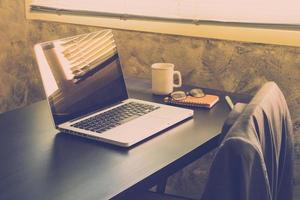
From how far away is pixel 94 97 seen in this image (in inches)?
61.8

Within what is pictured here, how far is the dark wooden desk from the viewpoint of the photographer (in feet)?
3.59

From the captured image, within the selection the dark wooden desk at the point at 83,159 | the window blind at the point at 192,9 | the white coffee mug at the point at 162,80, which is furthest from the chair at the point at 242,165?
the window blind at the point at 192,9

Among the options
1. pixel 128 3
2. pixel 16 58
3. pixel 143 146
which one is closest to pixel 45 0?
pixel 16 58

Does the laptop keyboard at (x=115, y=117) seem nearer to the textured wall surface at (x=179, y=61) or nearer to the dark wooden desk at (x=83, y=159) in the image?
the dark wooden desk at (x=83, y=159)

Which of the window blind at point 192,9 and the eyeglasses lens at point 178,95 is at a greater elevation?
the window blind at point 192,9

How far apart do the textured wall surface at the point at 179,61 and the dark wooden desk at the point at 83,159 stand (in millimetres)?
412

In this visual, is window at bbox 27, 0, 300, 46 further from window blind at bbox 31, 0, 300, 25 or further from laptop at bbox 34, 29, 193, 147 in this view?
laptop at bbox 34, 29, 193, 147

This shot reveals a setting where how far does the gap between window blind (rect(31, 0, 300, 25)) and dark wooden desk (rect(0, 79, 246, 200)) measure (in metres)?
0.50

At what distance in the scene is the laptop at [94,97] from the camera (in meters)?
1.41

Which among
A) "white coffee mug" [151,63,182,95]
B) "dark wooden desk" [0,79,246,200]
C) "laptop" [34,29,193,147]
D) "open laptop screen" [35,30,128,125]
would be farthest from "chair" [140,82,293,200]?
"white coffee mug" [151,63,182,95]

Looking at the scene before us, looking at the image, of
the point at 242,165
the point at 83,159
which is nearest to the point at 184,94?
the point at 83,159

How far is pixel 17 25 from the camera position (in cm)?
255

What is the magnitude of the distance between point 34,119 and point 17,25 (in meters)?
1.12

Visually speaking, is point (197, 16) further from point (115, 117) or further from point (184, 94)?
point (115, 117)
